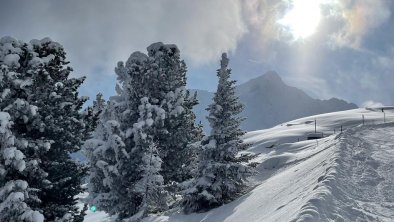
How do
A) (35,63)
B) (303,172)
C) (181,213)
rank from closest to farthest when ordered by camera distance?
(35,63), (303,172), (181,213)

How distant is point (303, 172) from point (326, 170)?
3352mm

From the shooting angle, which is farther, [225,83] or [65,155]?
[225,83]

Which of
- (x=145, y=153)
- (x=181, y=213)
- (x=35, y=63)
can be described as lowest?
(x=181, y=213)

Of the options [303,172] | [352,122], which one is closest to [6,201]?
[303,172]

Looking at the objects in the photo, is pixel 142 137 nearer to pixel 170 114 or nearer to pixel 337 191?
pixel 170 114

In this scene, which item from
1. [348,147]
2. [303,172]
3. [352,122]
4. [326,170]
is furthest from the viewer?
[352,122]

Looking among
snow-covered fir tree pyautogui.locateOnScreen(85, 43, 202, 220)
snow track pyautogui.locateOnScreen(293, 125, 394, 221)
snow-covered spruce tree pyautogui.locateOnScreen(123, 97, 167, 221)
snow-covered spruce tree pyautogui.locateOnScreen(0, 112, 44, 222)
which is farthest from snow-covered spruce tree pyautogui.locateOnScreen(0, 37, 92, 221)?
snow track pyautogui.locateOnScreen(293, 125, 394, 221)

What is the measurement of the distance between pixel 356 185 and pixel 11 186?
45.0 ft

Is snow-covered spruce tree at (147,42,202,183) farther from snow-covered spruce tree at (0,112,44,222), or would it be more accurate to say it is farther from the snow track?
snow-covered spruce tree at (0,112,44,222)

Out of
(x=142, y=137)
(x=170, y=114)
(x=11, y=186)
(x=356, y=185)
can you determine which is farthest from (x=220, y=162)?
(x=11, y=186)

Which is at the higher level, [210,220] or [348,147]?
[348,147]

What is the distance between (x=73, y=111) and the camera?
22375 mm

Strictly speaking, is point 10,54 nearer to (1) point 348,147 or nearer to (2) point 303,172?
(2) point 303,172

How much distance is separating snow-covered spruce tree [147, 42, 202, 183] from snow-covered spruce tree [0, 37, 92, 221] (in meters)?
6.97
